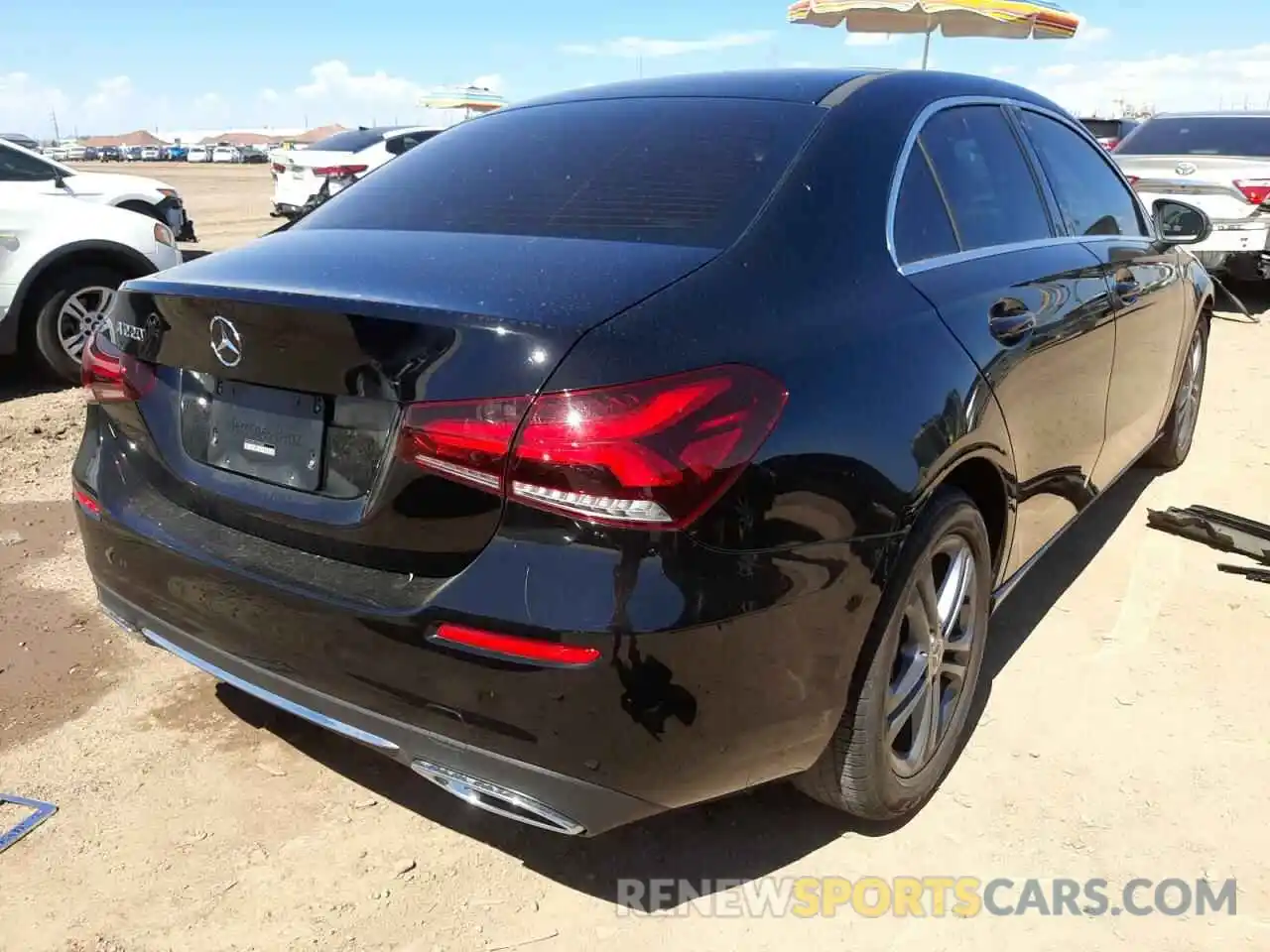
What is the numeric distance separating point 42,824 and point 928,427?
2.22m

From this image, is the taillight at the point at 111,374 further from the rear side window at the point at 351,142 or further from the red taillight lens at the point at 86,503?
the rear side window at the point at 351,142

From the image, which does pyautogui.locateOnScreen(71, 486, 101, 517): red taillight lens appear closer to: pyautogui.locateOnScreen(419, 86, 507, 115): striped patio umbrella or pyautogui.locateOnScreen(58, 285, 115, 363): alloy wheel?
pyautogui.locateOnScreen(58, 285, 115, 363): alloy wheel

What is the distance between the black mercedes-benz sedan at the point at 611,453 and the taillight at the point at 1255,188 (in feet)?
24.7

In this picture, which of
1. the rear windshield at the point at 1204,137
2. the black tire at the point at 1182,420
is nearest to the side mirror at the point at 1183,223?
the black tire at the point at 1182,420

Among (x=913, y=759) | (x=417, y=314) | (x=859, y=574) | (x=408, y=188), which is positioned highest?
(x=408, y=188)

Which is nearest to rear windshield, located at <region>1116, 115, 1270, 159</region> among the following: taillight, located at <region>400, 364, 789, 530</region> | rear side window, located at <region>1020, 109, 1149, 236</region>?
rear side window, located at <region>1020, 109, 1149, 236</region>

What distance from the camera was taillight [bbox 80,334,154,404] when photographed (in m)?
2.27

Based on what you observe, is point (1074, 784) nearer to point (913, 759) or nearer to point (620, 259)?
point (913, 759)

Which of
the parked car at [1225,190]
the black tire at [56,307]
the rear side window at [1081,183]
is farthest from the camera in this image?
the parked car at [1225,190]

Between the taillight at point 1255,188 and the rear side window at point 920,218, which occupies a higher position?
the rear side window at point 920,218

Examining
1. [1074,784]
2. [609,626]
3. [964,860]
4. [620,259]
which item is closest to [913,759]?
[964,860]

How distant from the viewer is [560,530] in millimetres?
1689

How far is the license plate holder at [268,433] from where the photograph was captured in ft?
6.29

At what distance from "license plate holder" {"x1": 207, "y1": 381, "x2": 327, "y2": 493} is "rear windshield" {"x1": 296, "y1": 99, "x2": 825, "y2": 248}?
1.90ft
